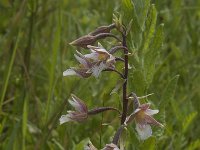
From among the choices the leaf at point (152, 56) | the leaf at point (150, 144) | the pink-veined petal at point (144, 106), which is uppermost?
the leaf at point (152, 56)

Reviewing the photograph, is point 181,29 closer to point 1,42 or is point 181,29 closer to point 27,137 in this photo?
point 1,42

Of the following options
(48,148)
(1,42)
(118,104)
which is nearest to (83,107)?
(118,104)

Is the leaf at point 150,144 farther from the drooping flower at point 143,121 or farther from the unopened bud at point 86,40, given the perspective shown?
the unopened bud at point 86,40

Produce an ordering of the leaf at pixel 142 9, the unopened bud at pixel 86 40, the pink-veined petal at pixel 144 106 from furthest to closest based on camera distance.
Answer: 1. the leaf at pixel 142 9
2. the unopened bud at pixel 86 40
3. the pink-veined petal at pixel 144 106

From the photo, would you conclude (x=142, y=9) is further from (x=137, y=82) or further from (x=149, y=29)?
(x=137, y=82)

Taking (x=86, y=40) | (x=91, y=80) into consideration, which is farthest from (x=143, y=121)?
(x=91, y=80)

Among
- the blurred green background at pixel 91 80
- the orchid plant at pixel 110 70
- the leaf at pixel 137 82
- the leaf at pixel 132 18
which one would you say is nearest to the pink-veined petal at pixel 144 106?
the orchid plant at pixel 110 70
